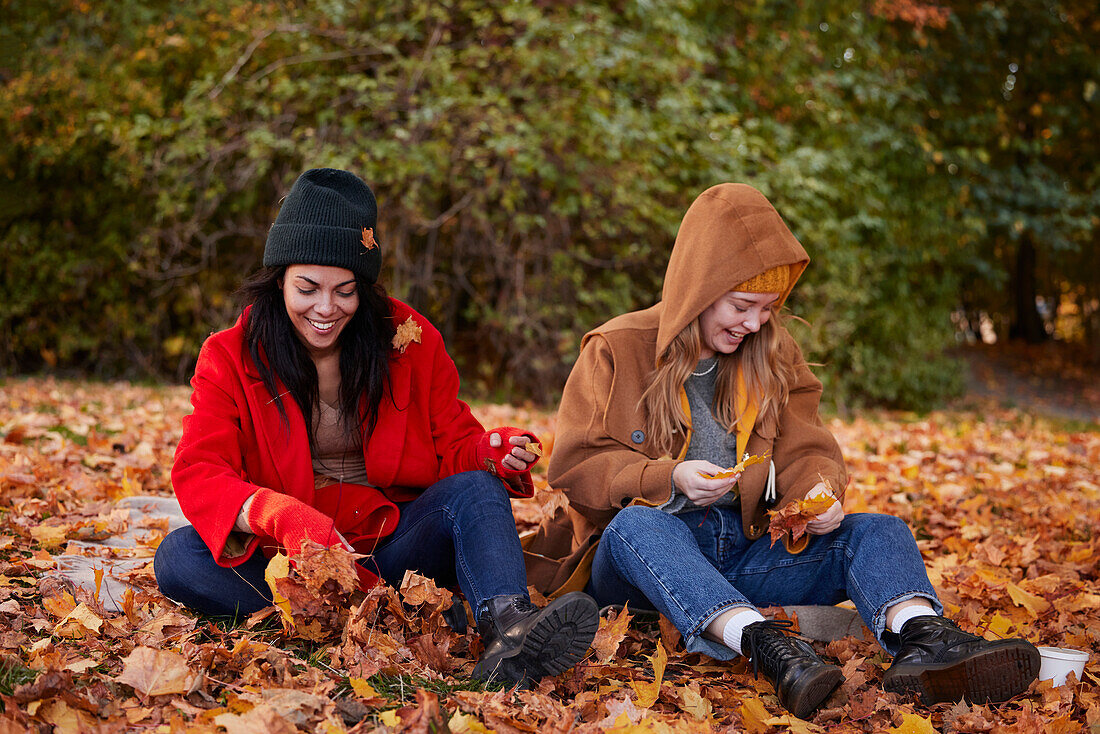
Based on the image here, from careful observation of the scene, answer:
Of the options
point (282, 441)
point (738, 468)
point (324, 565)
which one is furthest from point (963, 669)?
point (282, 441)

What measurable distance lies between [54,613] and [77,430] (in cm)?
301

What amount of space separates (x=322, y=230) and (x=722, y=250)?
1108 millimetres

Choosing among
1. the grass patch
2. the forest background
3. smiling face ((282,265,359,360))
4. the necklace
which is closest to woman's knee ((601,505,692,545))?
the necklace

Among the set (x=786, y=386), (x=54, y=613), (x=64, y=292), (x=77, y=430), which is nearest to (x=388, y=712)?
(x=54, y=613)

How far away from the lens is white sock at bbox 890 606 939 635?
239 centimetres

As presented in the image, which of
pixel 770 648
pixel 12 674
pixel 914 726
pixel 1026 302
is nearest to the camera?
pixel 12 674

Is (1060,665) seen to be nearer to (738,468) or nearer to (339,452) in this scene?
(738,468)

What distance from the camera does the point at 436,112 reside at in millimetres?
7465

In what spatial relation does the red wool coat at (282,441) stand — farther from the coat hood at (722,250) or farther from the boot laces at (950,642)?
the boot laces at (950,642)

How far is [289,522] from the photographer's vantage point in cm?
225

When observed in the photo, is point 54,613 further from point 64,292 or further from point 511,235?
point 64,292

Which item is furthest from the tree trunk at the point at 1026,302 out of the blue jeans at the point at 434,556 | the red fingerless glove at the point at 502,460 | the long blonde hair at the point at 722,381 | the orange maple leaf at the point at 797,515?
the blue jeans at the point at 434,556

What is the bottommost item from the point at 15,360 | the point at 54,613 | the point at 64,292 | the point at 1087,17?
the point at 15,360

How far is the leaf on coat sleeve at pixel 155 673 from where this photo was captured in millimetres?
1947
